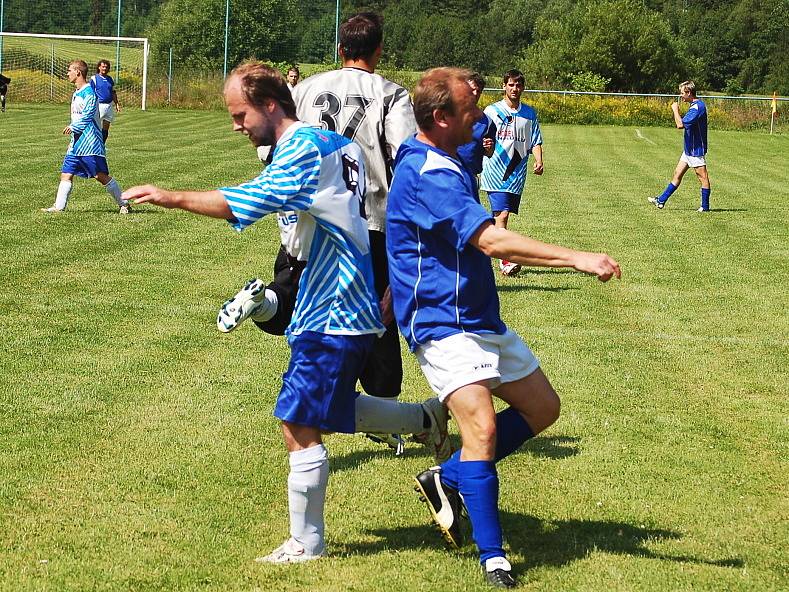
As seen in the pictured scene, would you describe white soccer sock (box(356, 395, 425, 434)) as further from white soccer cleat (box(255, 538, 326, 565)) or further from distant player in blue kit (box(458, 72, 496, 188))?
distant player in blue kit (box(458, 72, 496, 188))

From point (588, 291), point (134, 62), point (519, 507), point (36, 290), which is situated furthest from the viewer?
point (134, 62)

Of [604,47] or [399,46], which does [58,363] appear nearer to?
[604,47]

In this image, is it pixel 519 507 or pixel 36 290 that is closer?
pixel 519 507

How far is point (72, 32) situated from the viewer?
50.7 m

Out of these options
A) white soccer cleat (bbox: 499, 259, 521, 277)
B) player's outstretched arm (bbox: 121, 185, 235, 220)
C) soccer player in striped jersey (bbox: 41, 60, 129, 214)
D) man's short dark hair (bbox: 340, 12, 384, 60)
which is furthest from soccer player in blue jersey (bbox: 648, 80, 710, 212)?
player's outstretched arm (bbox: 121, 185, 235, 220)

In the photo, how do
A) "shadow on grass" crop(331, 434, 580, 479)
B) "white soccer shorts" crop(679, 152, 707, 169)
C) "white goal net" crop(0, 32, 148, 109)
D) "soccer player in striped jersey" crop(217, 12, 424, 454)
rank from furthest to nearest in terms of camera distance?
"white goal net" crop(0, 32, 148, 109) → "white soccer shorts" crop(679, 152, 707, 169) → "shadow on grass" crop(331, 434, 580, 479) → "soccer player in striped jersey" crop(217, 12, 424, 454)

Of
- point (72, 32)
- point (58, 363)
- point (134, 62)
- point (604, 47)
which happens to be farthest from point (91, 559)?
A: point (604, 47)

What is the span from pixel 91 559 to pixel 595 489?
235 cm

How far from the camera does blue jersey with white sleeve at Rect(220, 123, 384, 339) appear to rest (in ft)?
13.6

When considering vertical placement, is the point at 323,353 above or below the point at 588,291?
above

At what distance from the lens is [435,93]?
13.6 ft

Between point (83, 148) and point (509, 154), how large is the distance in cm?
616

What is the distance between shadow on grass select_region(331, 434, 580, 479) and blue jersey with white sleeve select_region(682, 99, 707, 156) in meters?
13.5

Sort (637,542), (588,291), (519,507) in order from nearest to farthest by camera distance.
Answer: (637,542)
(519,507)
(588,291)
